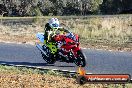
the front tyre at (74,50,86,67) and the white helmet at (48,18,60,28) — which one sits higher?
the white helmet at (48,18,60,28)

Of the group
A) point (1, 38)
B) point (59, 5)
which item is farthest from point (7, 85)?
point (59, 5)

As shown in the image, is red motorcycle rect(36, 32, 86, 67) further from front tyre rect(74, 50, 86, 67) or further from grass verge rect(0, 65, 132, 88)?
grass verge rect(0, 65, 132, 88)

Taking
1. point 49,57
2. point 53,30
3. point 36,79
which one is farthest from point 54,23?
point 36,79

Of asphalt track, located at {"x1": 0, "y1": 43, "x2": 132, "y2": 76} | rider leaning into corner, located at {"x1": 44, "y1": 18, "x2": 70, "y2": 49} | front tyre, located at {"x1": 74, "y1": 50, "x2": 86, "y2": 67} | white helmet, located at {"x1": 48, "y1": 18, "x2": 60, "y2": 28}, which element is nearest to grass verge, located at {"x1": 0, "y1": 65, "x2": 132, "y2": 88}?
front tyre, located at {"x1": 74, "y1": 50, "x2": 86, "y2": 67}

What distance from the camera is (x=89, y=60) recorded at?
15.1 metres

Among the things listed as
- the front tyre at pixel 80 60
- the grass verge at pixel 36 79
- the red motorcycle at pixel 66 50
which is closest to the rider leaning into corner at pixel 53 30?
the red motorcycle at pixel 66 50

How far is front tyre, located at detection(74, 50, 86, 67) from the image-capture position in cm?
1292

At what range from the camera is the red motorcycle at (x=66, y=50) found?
13023 mm

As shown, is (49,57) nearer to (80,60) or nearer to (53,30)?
(53,30)

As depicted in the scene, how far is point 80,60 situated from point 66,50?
586 mm

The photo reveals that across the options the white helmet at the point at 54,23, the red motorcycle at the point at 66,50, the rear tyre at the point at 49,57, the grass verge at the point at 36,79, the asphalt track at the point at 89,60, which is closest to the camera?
the grass verge at the point at 36,79

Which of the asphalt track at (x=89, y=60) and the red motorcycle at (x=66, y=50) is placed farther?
the asphalt track at (x=89, y=60)

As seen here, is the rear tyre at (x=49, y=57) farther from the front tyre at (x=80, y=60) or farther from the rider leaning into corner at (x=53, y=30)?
the front tyre at (x=80, y=60)

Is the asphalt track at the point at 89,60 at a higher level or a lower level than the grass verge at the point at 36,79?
lower
